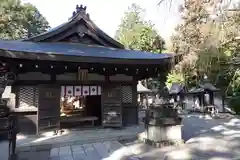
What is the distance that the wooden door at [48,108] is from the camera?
8.19m

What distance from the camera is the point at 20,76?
27.2ft

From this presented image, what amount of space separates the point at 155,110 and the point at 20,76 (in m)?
5.06

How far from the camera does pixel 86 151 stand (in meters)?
6.47

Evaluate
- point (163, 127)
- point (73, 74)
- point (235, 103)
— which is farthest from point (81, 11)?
point (235, 103)

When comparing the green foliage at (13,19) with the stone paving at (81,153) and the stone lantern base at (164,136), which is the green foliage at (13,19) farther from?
the stone lantern base at (164,136)

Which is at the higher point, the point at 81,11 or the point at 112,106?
the point at 81,11

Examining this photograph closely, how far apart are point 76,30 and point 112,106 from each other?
386 cm

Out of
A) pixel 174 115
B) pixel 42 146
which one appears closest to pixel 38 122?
pixel 42 146

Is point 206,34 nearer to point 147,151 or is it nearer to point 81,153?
point 147,151

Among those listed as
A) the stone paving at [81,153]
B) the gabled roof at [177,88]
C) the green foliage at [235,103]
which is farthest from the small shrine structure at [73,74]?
the gabled roof at [177,88]

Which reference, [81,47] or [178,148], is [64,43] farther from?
[178,148]

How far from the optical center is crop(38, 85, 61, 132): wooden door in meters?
8.19

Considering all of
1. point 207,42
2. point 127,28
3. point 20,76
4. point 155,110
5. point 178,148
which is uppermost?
point 127,28

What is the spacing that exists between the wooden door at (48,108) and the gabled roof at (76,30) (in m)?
2.72
